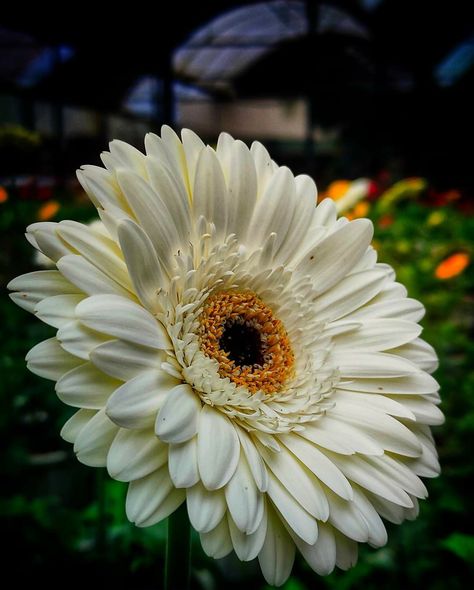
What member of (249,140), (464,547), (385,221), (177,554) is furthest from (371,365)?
(249,140)

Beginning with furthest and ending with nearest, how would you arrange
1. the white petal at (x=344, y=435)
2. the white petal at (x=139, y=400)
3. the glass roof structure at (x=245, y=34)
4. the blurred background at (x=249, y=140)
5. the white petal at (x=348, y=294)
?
the glass roof structure at (x=245, y=34) → the blurred background at (x=249, y=140) → the white petal at (x=348, y=294) → the white petal at (x=344, y=435) → the white petal at (x=139, y=400)

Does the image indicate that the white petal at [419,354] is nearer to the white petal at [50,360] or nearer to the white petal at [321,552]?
the white petal at [321,552]

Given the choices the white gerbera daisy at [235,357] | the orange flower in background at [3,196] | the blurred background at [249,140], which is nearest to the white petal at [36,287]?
the white gerbera daisy at [235,357]

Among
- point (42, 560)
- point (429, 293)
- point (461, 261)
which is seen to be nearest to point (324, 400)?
point (42, 560)

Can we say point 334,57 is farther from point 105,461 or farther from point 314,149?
point 105,461

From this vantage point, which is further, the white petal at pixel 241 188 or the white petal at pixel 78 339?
the white petal at pixel 241 188

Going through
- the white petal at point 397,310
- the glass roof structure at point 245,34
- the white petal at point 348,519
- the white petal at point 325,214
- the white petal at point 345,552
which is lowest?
the white petal at point 345,552

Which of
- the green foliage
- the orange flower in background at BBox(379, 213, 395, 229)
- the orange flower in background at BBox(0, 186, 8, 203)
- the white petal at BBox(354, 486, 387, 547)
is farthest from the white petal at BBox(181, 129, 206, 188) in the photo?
the orange flower in background at BBox(379, 213, 395, 229)

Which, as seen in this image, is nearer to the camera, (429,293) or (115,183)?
(115,183)

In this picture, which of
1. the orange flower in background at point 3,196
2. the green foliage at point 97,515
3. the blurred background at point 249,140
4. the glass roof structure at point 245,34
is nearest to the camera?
the green foliage at point 97,515
